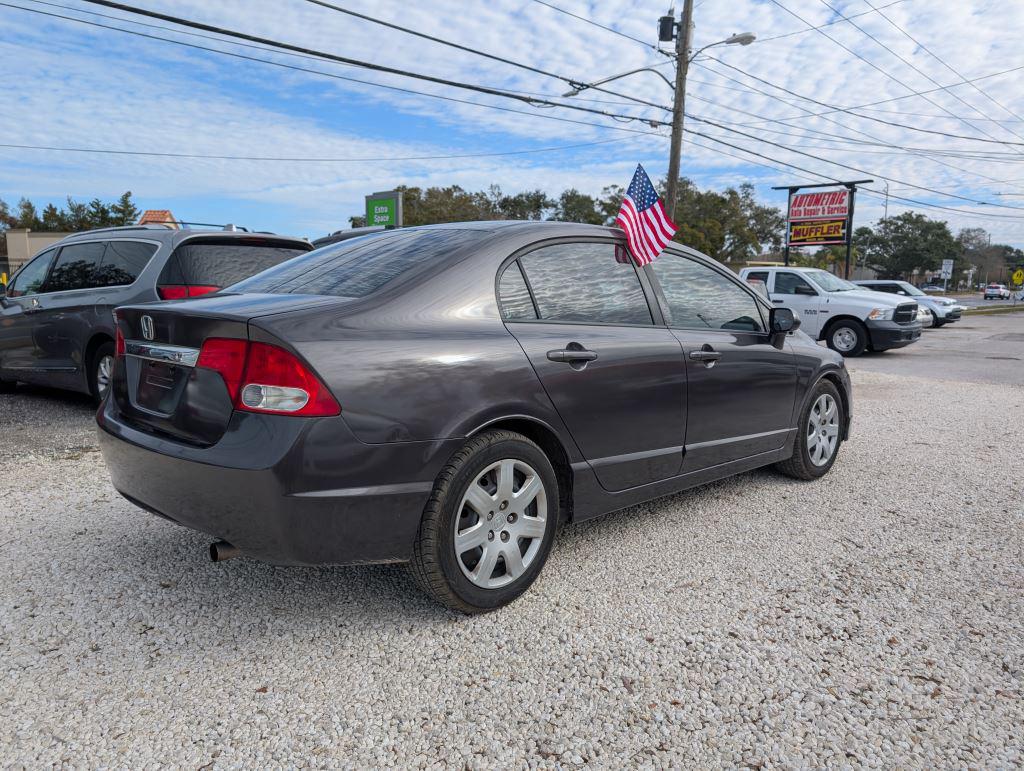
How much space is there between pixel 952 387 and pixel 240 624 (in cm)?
1000

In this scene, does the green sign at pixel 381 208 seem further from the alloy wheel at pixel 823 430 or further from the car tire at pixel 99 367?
the alloy wheel at pixel 823 430

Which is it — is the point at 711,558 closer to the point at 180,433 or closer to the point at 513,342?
the point at 513,342

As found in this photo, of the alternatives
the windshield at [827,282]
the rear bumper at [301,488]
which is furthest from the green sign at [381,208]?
the rear bumper at [301,488]

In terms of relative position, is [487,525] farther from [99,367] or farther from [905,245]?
[905,245]

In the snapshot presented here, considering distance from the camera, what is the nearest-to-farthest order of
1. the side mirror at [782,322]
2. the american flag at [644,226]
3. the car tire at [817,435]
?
the american flag at [644,226], the side mirror at [782,322], the car tire at [817,435]

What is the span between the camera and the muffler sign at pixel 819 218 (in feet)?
98.9

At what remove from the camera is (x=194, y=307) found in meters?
2.78

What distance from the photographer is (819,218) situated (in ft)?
102

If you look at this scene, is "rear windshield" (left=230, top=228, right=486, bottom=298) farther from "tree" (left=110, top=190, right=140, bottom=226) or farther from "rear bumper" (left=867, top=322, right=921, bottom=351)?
"tree" (left=110, top=190, right=140, bottom=226)

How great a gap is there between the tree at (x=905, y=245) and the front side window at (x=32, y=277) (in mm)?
96555

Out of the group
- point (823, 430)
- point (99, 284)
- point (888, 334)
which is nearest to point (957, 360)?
point (888, 334)

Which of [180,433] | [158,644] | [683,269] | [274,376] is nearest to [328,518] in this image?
[274,376]

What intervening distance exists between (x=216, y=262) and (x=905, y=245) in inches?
4084

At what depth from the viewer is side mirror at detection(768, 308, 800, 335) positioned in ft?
14.3
